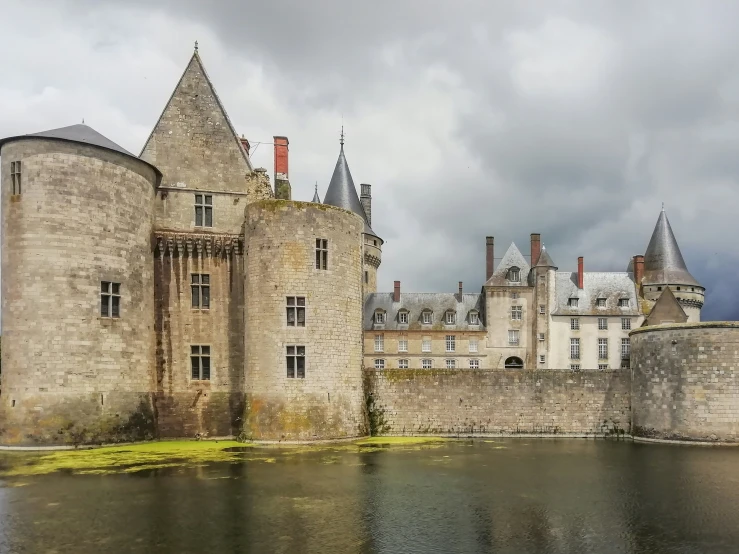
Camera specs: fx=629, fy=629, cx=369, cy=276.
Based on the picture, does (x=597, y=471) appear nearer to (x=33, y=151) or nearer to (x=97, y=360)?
(x=97, y=360)

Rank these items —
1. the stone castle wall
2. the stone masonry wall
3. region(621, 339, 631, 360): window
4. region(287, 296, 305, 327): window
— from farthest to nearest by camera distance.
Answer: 1. region(621, 339, 631, 360): window
2. the stone masonry wall
3. the stone castle wall
4. region(287, 296, 305, 327): window

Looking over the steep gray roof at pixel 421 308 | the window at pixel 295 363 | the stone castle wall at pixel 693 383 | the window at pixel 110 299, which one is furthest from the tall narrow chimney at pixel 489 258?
the window at pixel 110 299

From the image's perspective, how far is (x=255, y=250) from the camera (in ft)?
76.4

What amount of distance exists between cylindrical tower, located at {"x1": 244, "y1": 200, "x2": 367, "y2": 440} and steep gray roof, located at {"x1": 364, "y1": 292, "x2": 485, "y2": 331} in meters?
23.5

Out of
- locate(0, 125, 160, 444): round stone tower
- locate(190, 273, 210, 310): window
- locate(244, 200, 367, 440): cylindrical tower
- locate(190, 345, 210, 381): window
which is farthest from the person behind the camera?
locate(190, 273, 210, 310): window

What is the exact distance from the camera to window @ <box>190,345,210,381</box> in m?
24.3

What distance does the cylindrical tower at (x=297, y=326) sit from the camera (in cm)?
2238

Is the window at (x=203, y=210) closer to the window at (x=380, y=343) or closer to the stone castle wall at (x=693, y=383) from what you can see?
the stone castle wall at (x=693, y=383)

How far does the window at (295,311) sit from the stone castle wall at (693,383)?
1393 cm

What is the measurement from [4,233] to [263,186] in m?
9.32

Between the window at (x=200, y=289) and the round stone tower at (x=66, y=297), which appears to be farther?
the window at (x=200, y=289)

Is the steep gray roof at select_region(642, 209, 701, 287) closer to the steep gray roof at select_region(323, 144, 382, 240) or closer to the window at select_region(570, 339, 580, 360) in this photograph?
the window at select_region(570, 339, 580, 360)

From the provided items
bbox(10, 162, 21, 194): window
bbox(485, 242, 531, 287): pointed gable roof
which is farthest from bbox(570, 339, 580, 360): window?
bbox(10, 162, 21, 194): window

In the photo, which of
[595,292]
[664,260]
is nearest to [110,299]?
[595,292]
